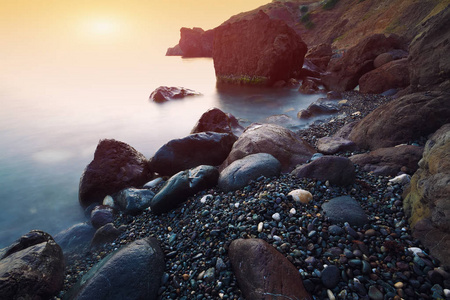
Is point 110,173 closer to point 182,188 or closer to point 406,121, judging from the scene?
point 182,188

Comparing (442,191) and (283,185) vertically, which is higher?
(442,191)

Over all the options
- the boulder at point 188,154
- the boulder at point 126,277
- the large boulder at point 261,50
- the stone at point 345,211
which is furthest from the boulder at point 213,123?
the large boulder at point 261,50

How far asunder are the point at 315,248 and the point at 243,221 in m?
0.91

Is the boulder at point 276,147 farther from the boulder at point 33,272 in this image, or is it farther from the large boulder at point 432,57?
the boulder at point 33,272

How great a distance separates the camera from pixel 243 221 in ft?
10.4

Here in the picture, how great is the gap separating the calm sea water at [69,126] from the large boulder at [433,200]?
5707 millimetres

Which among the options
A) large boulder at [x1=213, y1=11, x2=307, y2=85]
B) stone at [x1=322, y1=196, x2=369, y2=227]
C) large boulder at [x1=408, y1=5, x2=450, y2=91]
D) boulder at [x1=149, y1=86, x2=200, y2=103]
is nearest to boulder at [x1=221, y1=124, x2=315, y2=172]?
stone at [x1=322, y1=196, x2=369, y2=227]

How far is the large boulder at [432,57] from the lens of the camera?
561 cm

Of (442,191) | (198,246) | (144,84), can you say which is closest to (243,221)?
(198,246)

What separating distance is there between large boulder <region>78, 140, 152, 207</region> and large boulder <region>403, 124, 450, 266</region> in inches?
204

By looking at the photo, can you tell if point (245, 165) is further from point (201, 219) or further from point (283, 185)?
point (201, 219)

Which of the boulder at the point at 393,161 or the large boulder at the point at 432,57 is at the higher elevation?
the large boulder at the point at 432,57

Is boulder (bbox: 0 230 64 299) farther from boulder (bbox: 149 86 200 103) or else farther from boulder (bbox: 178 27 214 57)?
boulder (bbox: 178 27 214 57)

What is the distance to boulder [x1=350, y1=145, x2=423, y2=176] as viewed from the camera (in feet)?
12.8
